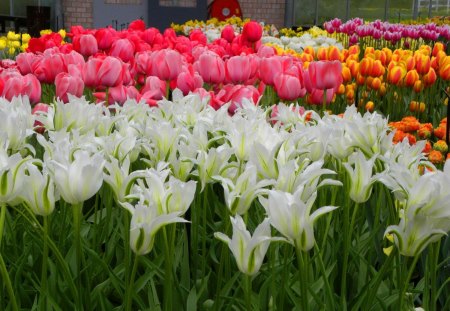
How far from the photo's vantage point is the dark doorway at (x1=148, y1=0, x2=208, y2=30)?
1717 cm

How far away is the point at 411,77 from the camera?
4.00 m

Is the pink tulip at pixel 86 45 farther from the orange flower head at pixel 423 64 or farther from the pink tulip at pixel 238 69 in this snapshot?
the orange flower head at pixel 423 64

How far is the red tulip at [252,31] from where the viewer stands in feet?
13.1

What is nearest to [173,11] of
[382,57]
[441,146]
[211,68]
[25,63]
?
[382,57]

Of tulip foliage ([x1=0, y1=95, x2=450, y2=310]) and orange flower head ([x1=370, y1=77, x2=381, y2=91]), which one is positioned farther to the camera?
orange flower head ([x1=370, y1=77, x2=381, y2=91])

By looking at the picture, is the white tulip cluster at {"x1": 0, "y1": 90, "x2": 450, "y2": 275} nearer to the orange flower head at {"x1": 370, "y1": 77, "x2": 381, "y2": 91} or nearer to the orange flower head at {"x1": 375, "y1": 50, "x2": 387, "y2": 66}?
the orange flower head at {"x1": 370, "y1": 77, "x2": 381, "y2": 91}

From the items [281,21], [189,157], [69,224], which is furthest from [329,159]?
[281,21]

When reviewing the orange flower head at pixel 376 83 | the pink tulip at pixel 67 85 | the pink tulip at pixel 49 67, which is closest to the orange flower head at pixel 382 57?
the orange flower head at pixel 376 83

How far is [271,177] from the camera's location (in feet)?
4.16

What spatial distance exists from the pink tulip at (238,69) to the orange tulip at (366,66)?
146 centimetres

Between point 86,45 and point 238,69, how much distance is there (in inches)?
44.0

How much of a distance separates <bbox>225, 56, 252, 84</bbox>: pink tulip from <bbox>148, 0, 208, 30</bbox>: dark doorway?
48.5ft

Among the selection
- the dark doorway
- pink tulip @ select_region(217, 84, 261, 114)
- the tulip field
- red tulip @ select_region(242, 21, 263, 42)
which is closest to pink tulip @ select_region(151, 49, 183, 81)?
the tulip field

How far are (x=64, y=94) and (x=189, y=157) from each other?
1239 mm
